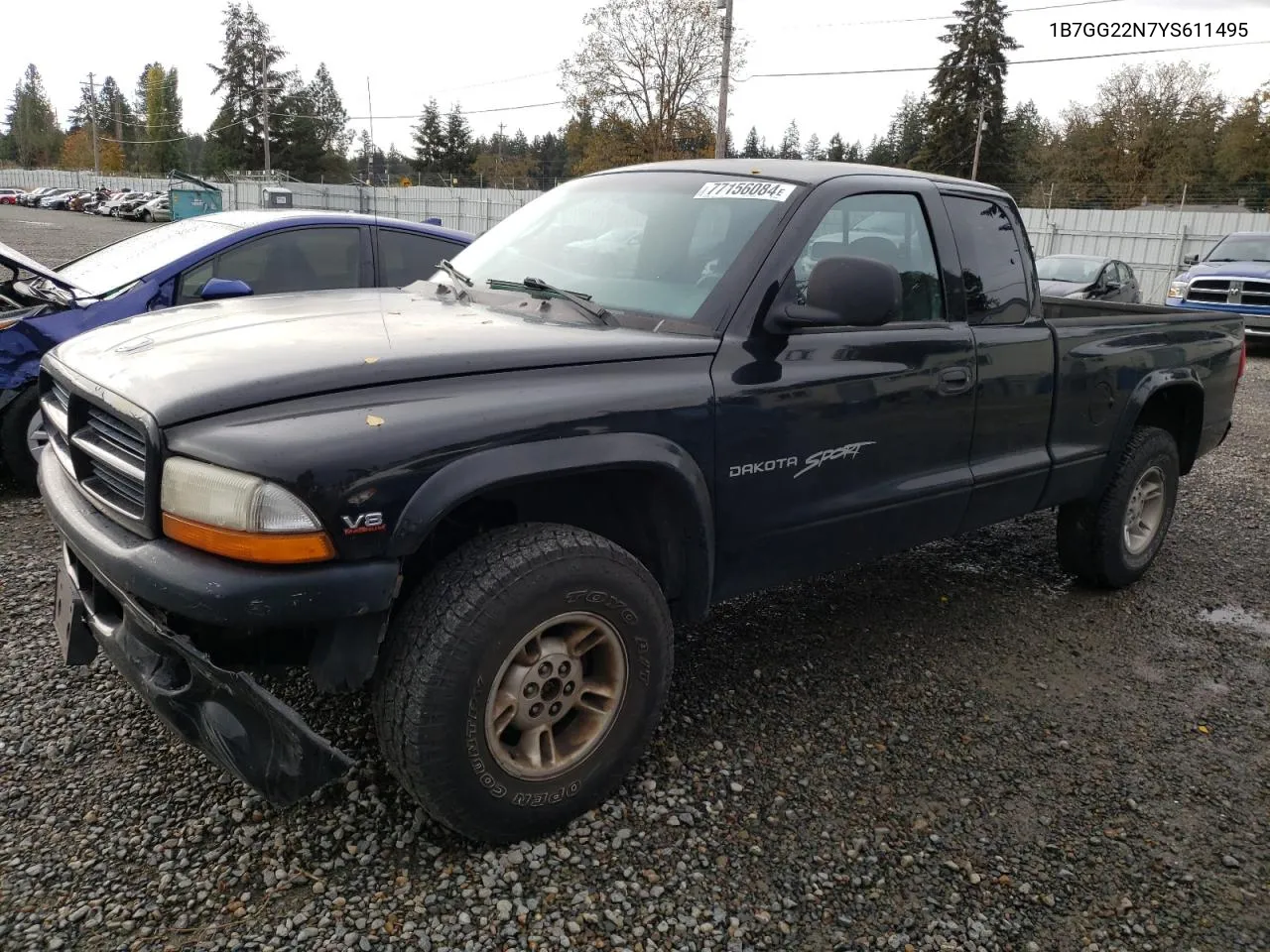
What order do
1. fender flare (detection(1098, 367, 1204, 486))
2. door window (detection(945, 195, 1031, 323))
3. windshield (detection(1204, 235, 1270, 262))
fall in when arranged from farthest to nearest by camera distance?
windshield (detection(1204, 235, 1270, 262)) → fender flare (detection(1098, 367, 1204, 486)) → door window (detection(945, 195, 1031, 323))

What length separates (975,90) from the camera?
57688 mm

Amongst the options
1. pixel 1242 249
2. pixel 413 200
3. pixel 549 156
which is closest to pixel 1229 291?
pixel 1242 249

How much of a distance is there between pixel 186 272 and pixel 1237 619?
5875mm

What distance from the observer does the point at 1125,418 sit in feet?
14.1

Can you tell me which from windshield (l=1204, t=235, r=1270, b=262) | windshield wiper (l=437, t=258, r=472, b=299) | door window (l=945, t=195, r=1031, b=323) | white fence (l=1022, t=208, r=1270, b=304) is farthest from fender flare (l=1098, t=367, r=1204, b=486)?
white fence (l=1022, t=208, r=1270, b=304)

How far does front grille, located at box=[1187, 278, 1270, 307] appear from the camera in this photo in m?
13.4

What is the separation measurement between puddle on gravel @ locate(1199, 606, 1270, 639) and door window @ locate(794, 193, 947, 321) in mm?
2229

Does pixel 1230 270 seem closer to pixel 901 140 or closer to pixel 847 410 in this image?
pixel 847 410

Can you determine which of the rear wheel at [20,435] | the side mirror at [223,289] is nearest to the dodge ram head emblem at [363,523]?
the side mirror at [223,289]

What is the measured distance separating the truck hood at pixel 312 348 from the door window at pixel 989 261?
4.76 ft

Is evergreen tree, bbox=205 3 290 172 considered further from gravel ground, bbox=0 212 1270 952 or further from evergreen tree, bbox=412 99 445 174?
gravel ground, bbox=0 212 1270 952

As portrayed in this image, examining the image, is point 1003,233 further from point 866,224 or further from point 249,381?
point 249,381

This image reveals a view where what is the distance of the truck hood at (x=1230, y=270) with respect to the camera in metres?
13.5

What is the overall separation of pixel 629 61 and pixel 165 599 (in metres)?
44.3
